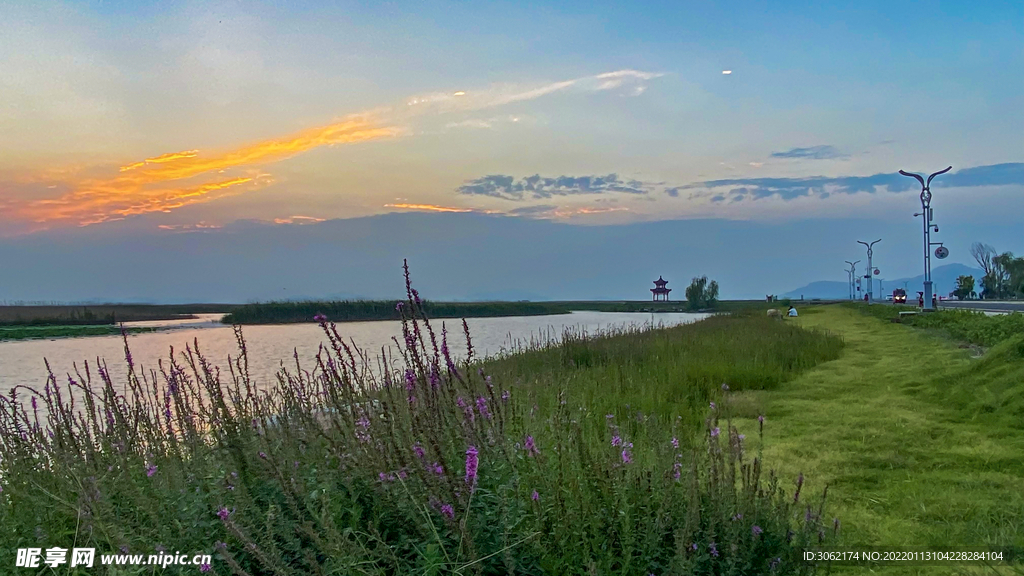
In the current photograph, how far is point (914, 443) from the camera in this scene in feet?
16.3

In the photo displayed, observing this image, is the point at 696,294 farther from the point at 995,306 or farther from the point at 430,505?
the point at 430,505

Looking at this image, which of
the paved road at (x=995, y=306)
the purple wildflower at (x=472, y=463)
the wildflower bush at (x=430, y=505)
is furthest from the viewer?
the paved road at (x=995, y=306)

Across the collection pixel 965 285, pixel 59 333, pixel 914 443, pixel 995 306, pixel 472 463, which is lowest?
pixel 59 333

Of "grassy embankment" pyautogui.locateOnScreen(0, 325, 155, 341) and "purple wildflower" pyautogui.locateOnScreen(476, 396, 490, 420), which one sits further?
"grassy embankment" pyautogui.locateOnScreen(0, 325, 155, 341)

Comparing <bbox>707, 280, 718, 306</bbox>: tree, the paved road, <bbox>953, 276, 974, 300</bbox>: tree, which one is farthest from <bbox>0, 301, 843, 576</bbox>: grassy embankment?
<bbox>707, 280, 718, 306</bbox>: tree

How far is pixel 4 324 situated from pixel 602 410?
5060cm

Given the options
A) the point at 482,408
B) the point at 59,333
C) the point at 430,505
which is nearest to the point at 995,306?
the point at 482,408

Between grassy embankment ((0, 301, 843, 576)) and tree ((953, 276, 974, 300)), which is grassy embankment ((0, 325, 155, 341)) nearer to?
grassy embankment ((0, 301, 843, 576))

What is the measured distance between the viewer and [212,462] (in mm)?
3379

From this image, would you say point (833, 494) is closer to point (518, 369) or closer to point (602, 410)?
point (602, 410)

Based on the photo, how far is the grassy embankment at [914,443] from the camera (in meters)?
3.34

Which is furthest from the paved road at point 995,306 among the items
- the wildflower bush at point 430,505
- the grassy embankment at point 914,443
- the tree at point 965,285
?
the tree at point 965,285

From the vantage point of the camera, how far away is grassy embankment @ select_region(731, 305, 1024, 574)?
3.34 m

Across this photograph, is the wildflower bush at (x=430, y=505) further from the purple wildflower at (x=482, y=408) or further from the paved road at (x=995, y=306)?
the paved road at (x=995, y=306)
